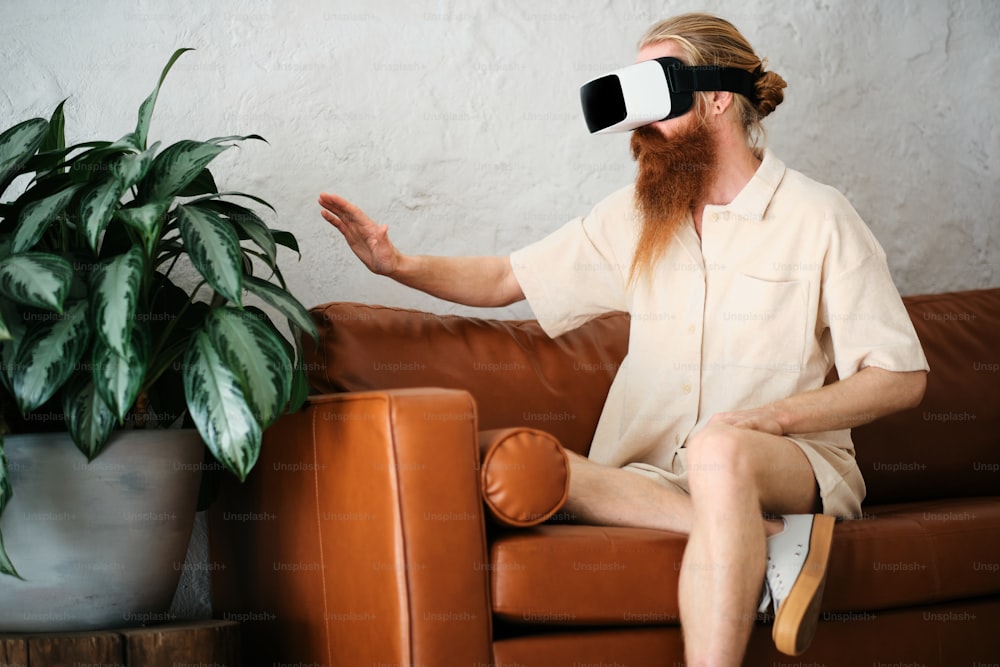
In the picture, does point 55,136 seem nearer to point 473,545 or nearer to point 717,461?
point 473,545

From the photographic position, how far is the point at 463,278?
2.14 metres

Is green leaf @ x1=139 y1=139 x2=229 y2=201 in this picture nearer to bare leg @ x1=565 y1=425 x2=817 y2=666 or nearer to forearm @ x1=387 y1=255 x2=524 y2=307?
forearm @ x1=387 y1=255 x2=524 y2=307

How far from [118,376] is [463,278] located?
88 cm

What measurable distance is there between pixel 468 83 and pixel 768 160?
80 centimetres

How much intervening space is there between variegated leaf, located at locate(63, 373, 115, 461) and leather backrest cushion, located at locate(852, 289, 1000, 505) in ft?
5.24

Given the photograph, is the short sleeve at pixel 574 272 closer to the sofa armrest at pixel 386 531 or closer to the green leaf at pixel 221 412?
the sofa armrest at pixel 386 531

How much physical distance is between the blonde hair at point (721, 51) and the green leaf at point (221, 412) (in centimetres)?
114

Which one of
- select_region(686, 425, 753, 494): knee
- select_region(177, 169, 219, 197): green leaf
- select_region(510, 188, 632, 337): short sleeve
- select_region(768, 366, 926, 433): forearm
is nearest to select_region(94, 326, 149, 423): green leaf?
select_region(177, 169, 219, 197): green leaf

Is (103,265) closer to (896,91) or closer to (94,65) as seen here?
(94,65)

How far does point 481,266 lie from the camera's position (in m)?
2.17

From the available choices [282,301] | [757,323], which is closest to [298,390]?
[282,301]

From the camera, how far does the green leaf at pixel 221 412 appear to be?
4.66ft

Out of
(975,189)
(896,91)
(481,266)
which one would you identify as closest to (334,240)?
(481,266)

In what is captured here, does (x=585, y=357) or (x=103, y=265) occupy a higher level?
(x=103, y=265)
